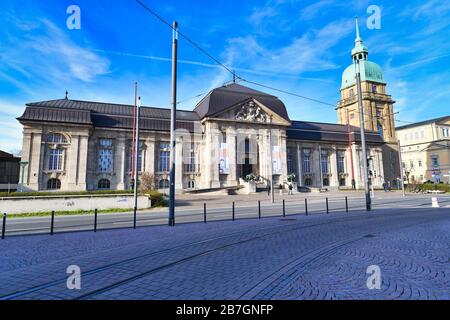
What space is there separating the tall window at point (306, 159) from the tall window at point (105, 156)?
37.1 meters

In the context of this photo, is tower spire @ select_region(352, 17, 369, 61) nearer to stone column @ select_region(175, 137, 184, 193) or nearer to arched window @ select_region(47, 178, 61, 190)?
stone column @ select_region(175, 137, 184, 193)

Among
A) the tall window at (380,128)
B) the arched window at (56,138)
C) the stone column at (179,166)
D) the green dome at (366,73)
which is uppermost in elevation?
the green dome at (366,73)

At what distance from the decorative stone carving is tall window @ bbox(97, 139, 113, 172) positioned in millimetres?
21530

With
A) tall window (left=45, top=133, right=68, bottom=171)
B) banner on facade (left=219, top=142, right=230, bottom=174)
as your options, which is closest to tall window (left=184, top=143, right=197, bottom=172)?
banner on facade (left=219, top=142, right=230, bottom=174)

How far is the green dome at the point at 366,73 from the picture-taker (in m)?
69.1

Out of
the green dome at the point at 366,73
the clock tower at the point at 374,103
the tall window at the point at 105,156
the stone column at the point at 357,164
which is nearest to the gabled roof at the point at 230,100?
the tall window at the point at 105,156

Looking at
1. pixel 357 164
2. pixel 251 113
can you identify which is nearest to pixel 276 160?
pixel 251 113

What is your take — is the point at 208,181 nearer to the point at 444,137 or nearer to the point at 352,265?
the point at 352,265

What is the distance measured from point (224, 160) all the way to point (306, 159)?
67.4 feet

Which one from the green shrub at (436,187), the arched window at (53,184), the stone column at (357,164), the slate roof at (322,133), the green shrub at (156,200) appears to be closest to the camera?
the green shrub at (156,200)

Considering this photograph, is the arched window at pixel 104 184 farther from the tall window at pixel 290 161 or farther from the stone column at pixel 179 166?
the tall window at pixel 290 161

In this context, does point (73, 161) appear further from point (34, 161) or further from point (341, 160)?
point (341, 160)
